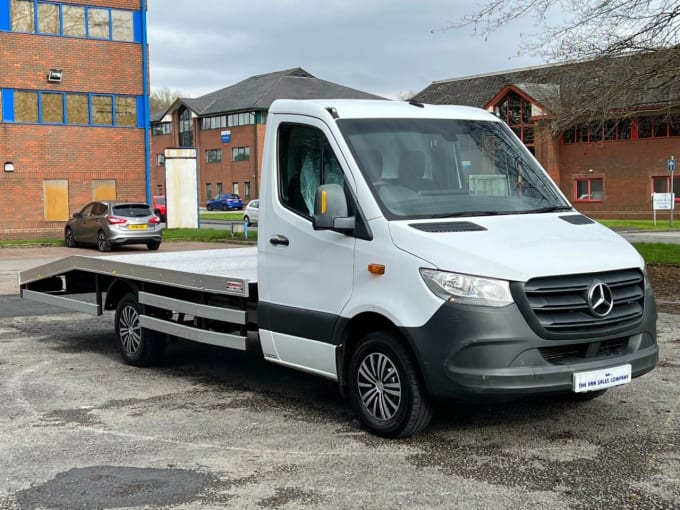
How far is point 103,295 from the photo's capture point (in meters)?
9.45

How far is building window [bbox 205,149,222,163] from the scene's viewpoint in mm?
89250

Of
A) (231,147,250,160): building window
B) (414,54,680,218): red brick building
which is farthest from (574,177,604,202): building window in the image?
(231,147,250,160): building window

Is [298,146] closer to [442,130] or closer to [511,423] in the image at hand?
[442,130]

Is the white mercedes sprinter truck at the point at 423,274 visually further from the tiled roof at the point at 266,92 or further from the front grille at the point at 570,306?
the tiled roof at the point at 266,92

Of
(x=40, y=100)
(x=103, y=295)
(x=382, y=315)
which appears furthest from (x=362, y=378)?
(x=40, y=100)

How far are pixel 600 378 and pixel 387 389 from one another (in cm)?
136

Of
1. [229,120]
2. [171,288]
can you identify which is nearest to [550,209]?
[171,288]

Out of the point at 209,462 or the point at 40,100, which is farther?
the point at 40,100

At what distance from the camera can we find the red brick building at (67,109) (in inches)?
1337

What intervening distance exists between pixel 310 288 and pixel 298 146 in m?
1.10

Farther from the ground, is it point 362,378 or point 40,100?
point 40,100

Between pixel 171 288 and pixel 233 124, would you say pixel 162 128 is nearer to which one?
pixel 233 124

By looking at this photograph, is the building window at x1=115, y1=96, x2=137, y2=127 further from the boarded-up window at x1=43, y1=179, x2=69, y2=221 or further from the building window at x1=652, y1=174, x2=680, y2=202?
the building window at x1=652, y1=174, x2=680, y2=202

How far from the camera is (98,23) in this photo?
116ft
